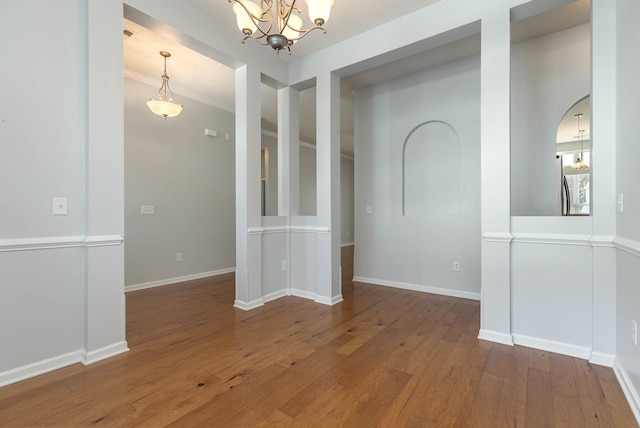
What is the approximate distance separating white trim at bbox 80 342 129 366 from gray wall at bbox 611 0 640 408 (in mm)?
3200

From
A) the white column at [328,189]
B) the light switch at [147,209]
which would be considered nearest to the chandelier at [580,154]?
the white column at [328,189]

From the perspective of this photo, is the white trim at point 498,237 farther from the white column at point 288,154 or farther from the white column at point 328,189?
the white column at point 288,154

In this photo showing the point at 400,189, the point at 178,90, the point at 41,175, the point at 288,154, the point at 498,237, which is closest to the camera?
the point at 41,175

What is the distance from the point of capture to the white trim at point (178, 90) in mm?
3994

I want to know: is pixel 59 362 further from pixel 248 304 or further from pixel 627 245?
pixel 627 245

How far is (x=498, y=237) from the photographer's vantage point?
239 centimetres

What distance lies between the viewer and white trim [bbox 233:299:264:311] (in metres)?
3.27

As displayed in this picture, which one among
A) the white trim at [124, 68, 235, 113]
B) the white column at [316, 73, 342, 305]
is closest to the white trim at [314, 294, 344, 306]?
the white column at [316, 73, 342, 305]

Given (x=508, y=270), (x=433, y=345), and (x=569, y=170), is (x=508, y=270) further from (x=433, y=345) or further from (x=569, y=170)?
(x=569, y=170)

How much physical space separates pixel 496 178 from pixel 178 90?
14.5ft

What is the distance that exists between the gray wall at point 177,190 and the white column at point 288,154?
181 cm

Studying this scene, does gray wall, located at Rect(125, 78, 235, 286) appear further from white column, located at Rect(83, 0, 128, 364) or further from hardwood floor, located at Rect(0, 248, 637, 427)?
white column, located at Rect(83, 0, 128, 364)

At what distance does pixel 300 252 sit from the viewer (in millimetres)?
3805

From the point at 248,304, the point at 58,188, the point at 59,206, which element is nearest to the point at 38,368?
the point at 59,206
